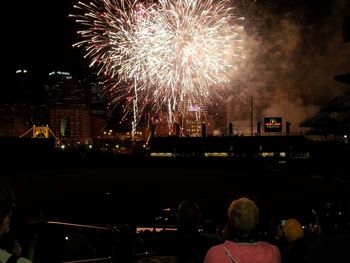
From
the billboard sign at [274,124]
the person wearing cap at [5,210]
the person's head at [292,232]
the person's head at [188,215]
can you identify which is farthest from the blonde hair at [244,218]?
the billboard sign at [274,124]

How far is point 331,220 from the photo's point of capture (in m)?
3.52

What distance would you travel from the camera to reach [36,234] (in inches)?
175

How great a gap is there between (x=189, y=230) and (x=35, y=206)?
16.1 meters

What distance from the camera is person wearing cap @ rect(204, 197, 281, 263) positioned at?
10.3 ft

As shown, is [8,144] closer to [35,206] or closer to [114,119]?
[35,206]

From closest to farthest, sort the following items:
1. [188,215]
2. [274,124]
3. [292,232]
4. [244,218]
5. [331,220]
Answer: [244,218] < [331,220] < [188,215] < [292,232] < [274,124]

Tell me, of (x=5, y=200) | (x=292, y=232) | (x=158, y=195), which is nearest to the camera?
(x=5, y=200)

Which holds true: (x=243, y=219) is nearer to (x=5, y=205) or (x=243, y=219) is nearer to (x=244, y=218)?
(x=244, y=218)

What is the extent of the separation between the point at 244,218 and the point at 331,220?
713mm

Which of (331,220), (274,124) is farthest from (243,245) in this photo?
(274,124)

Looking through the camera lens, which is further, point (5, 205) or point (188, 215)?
point (188, 215)

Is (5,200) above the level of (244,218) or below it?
above

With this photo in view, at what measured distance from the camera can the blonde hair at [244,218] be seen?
3189 millimetres

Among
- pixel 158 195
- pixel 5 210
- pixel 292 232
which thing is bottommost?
pixel 158 195
